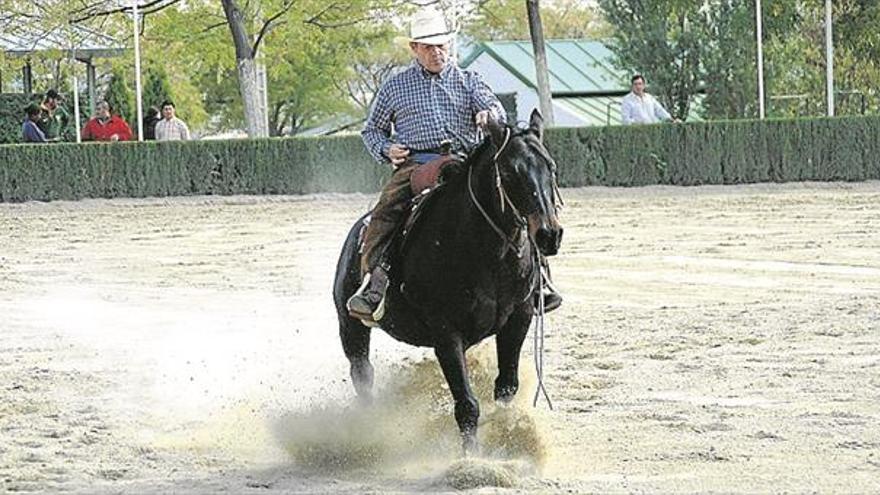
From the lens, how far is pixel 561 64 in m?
68.4

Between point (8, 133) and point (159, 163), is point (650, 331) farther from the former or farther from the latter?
point (8, 133)

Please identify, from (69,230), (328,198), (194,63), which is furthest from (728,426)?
(194,63)

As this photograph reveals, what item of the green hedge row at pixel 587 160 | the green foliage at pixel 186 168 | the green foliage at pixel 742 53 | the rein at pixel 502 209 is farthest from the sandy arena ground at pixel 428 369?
the green foliage at pixel 742 53

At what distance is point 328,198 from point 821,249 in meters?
13.8

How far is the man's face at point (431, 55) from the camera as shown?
9.55 meters

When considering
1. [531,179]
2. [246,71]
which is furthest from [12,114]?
[531,179]

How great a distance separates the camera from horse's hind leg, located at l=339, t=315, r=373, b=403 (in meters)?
10.1

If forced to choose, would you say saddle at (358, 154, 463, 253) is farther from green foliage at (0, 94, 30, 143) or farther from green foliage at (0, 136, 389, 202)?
green foliage at (0, 94, 30, 143)

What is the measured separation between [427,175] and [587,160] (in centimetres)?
2409

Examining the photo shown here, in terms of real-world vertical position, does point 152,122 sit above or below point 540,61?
below

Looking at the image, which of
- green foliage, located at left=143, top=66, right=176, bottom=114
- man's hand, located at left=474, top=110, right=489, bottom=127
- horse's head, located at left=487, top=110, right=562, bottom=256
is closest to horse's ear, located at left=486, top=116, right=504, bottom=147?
horse's head, located at left=487, top=110, right=562, bottom=256

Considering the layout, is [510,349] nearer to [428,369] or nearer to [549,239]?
[549,239]

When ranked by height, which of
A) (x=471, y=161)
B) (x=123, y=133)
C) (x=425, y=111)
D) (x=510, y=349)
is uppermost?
(x=425, y=111)

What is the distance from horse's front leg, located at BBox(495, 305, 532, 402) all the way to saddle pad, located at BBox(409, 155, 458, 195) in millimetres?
786
